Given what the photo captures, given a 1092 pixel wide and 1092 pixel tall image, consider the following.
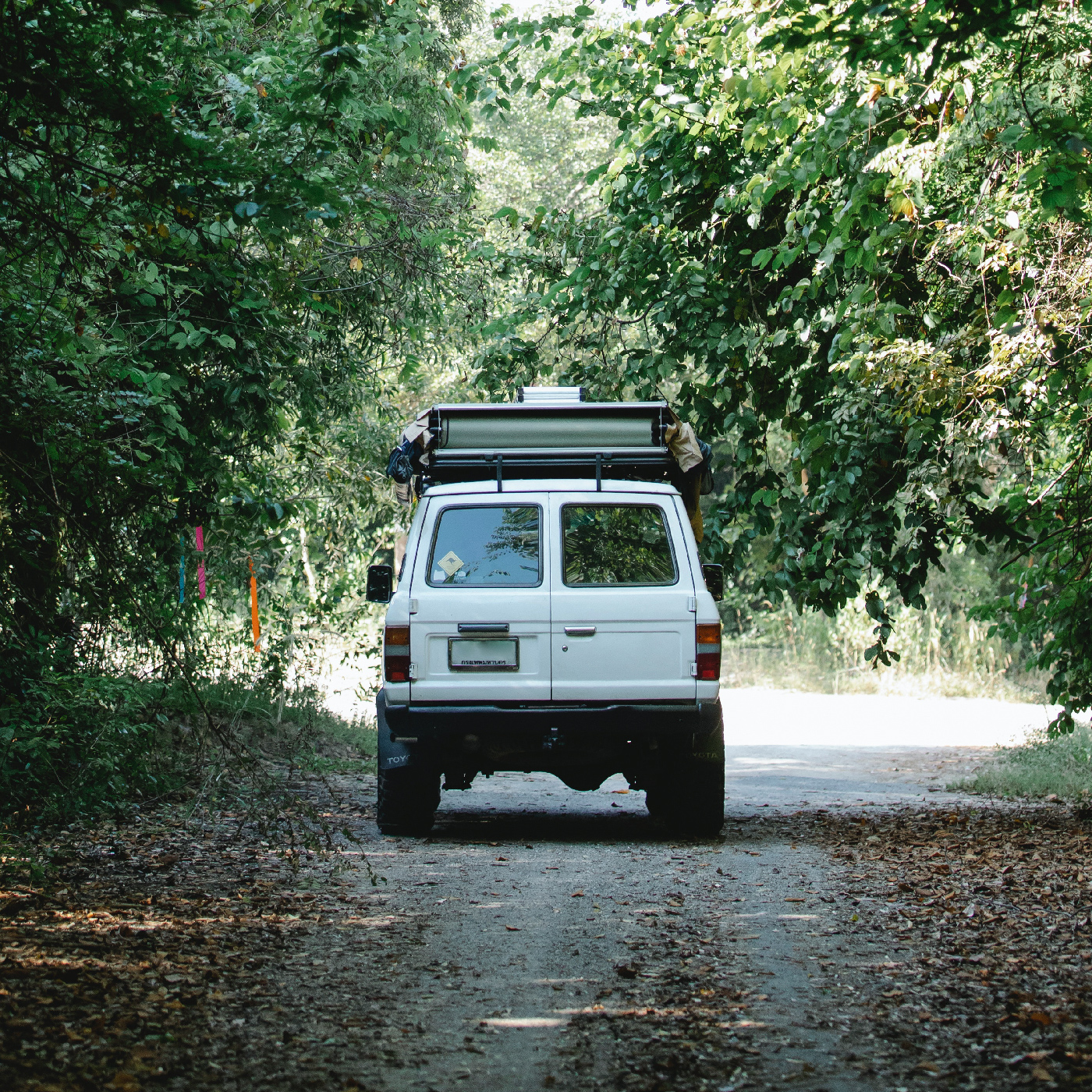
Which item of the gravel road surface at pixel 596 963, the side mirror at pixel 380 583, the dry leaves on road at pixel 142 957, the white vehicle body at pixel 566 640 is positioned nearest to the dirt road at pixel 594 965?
the gravel road surface at pixel 596 963

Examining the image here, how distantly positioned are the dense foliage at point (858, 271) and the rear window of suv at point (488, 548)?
2060 millimetres

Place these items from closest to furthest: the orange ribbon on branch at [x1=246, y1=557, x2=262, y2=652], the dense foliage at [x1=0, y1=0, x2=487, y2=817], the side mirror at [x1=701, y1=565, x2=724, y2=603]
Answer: the dense foliage at [x1=0, y1=0, x2=487, y2=817], the side mirror at [x1=701, y1=565, x2=724, y2=603], the orange ribbon on branch at [x1=246, y1=557, x2=262, y2=652]

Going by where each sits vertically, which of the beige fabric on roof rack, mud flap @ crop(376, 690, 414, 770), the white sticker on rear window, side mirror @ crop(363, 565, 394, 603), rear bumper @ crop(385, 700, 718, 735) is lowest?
mud flap @ crop(376, 690, 414, 770)

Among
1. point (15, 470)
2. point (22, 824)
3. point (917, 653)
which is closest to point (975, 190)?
point (15, 470)

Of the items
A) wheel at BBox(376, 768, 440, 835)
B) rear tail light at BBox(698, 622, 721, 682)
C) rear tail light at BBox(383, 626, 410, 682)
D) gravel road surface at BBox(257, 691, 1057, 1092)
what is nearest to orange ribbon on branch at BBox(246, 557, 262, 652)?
gravel road surface at BBox(257, 691, 1057, 1092)

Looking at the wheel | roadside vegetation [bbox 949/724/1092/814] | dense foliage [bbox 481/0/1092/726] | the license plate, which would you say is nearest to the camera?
dense foliage [bbox 481/0/1092/726]

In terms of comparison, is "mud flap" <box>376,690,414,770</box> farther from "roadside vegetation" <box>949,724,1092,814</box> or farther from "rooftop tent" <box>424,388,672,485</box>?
"roadside vegetation" <box>949,724,1092,814</box>

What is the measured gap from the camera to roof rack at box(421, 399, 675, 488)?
940cm

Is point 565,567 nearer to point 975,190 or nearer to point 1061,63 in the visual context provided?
point 975,190

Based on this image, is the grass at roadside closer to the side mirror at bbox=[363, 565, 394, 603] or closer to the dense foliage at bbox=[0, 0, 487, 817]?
the side mirror at bbox=[363, 565, 394, 603]

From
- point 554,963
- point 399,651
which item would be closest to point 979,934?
point 554,963

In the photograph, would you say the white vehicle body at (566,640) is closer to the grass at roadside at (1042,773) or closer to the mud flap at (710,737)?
the mud flap at (710,737)

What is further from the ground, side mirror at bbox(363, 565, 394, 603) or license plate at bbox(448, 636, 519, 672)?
side mirror at bbox(363, 565, 394, 603)

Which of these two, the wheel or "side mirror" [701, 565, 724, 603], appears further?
"side mirror" [701, 565, 724, 603]
